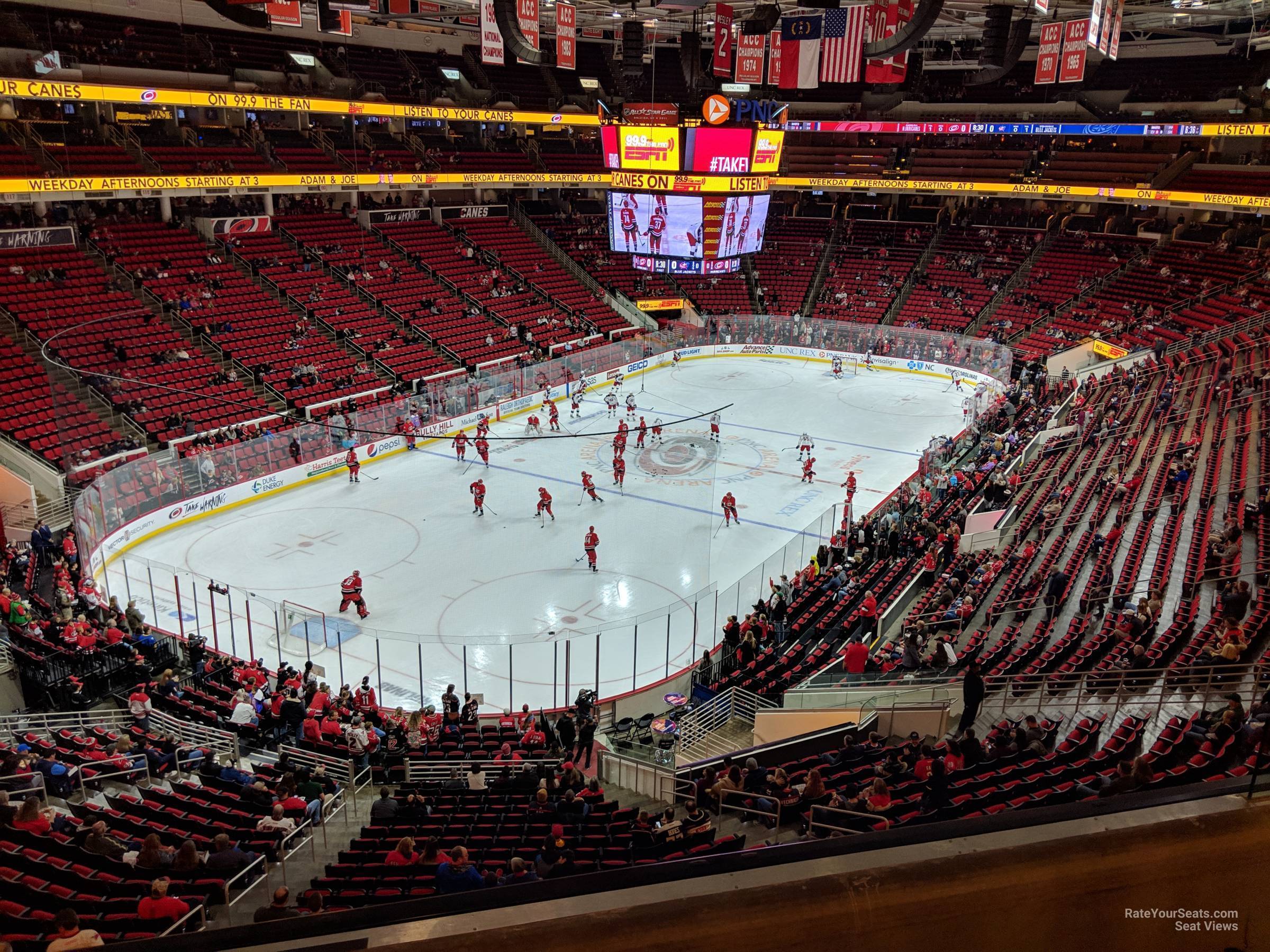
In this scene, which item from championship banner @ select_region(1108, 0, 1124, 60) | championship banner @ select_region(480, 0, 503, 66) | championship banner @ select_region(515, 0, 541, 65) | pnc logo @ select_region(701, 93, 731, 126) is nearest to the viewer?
championship banner @ select_region(515, 0, 541, 65)

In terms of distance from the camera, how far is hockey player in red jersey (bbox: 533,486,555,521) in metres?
22.7

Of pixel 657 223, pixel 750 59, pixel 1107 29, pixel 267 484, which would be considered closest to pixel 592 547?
pixel 267 484

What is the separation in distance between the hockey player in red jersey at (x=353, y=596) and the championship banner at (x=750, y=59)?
1531cm

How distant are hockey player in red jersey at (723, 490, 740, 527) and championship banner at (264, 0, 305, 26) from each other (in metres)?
13.4

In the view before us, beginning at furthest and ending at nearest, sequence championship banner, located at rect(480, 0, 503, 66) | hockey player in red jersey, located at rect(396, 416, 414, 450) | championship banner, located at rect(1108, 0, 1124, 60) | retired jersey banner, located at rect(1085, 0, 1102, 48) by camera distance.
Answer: hockey player in red jersey, located at rect(396, 416, 414, 450)
championship banner, located at rect(1108, 0, 1124, 60)
championship banner, located at rect(480, 0, 503, 66)
retired jersey banner, located at rect(1085, 0, 1102, 48)

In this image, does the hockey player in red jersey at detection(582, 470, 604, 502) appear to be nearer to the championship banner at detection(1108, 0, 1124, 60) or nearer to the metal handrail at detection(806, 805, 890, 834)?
the championship banner at detection(1108, 0, 1124, 60)

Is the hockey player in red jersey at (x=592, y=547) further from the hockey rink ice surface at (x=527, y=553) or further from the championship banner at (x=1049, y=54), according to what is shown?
the championship banner at (x=1049, y=54)

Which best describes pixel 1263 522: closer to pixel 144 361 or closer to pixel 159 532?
pixel 159 532

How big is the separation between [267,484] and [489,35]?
12.5 metres

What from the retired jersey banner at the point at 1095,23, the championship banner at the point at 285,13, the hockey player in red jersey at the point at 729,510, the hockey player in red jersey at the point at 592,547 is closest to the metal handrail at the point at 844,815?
the hockey player in red jersey at the point at 592,547

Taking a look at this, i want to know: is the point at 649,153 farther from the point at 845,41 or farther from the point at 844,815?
the point at 844,815

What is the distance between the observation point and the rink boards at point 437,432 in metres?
21.1

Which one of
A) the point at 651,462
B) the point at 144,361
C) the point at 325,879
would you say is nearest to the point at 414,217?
the point at 144,361

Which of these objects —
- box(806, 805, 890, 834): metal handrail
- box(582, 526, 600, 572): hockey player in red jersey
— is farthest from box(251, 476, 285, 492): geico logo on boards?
box(806, 805, 890, 834): metal handrail
